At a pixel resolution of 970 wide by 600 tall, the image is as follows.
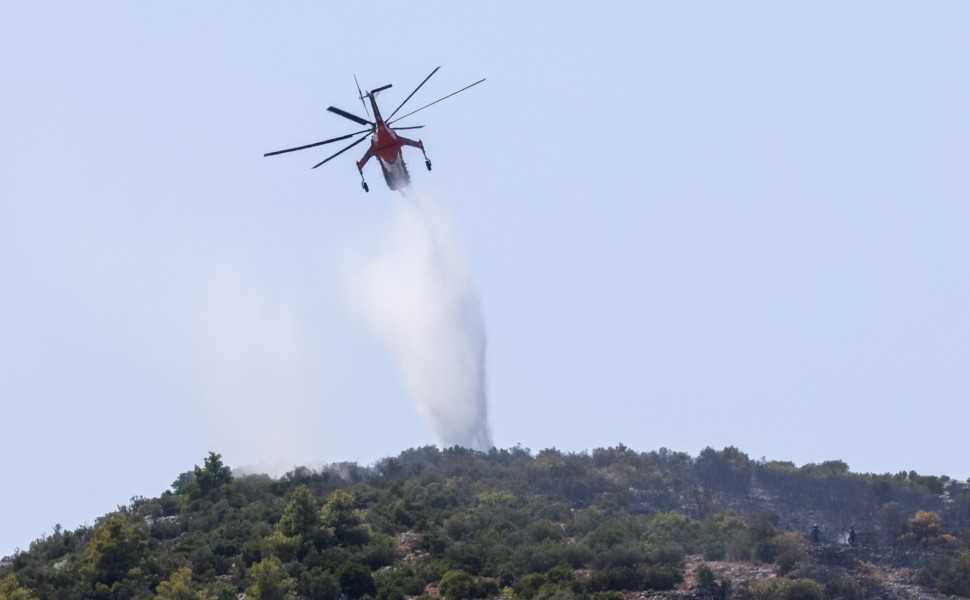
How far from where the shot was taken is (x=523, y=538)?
5847cm

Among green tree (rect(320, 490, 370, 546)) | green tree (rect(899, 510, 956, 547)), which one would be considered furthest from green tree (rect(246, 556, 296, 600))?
green tree (rect(899, 510, 956, 547))

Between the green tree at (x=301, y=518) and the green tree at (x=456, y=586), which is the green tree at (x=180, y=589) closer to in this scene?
the green tree at (x=301, y=518)

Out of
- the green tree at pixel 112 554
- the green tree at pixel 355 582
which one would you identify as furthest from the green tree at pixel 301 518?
the green tree at pixel 112 554

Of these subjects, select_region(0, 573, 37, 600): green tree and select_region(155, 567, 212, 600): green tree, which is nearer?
select_region(155, 567, 212, 600): green tree

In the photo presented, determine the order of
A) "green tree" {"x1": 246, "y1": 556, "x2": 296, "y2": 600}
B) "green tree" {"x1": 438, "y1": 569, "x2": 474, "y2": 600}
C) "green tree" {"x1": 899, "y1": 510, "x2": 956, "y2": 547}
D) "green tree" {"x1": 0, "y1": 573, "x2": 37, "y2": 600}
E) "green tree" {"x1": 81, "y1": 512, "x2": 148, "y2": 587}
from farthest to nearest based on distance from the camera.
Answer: "green tree" {"x1": 899, "y1": 510, "x2": 956, "y2": 547}
"green tree" {"x1": 81, "y1": 512, "x2": 148, "y2": 587}
"green tree" {"x1": 0, "y1": 573, "x2": 37, "y2": 600}
"green tree" {"x1": 438, "y1": 569, "x2": 474, "y2": 600}
"green tree" {"x1": 246, "y1": 556, "x2": 296, "y2": 600}

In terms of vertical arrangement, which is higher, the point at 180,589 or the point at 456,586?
the point at 180,589

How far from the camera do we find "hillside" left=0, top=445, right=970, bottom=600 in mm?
51719

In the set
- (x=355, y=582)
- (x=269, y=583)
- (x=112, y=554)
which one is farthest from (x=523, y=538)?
(x=112, y=554)

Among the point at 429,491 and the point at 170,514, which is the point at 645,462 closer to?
the point at 429,491

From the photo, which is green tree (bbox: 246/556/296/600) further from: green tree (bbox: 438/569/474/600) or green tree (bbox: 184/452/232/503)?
green tree (bbox: 184/452/232/503)

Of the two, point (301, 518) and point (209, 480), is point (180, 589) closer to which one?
point (301, 518)

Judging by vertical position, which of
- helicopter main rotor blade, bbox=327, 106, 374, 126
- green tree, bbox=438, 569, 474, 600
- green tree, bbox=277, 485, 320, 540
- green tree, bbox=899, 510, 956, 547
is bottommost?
green tree, bbox=438, 569, 474, 600

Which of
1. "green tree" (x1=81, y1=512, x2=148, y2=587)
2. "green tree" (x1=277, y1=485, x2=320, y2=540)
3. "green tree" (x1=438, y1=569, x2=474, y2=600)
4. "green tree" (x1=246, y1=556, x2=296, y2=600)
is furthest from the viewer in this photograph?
"green tree" (x1=277, y1=485, x2=320, y2=540)

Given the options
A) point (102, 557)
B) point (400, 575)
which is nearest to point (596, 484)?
point (400, 575)
